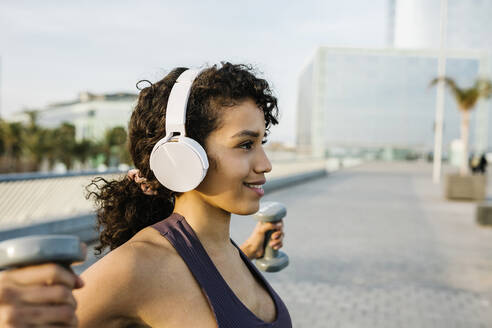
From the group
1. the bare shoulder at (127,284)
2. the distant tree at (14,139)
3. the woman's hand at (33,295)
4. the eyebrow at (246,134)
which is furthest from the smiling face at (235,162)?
the distant tree at (14,139)

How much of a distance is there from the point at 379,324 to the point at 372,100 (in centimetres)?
7456

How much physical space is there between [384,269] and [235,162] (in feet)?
18.5

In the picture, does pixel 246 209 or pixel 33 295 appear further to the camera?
pixel 246 209

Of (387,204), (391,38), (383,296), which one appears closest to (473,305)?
(383,296)

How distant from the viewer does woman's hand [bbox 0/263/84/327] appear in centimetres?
70

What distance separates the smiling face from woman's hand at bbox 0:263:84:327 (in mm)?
610

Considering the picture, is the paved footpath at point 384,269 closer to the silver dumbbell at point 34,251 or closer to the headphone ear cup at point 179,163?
the headphone ear cup at point 179,163

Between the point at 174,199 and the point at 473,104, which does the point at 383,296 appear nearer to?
the point at 174,199

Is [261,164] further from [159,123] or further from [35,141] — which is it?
[35,141]

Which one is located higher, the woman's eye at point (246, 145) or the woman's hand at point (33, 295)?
the woman's eye at point (246, 145)

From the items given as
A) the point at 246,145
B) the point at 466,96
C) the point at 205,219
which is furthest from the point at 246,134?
the point at 466,96

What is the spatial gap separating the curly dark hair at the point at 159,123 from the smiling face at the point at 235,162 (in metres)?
0.03

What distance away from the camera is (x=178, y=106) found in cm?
124

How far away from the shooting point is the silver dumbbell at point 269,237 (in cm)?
197
